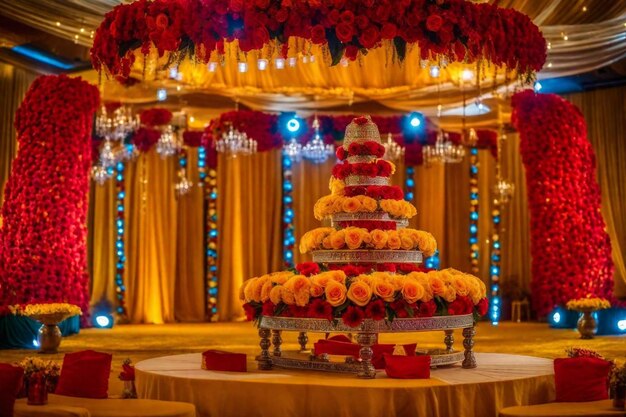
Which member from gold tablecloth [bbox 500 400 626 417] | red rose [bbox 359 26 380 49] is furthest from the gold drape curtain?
gold tablecloth [bbox 500 400 626 417]

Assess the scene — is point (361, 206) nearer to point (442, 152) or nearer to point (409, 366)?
point (409, 366)

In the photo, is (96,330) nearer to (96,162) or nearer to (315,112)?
(96,162)

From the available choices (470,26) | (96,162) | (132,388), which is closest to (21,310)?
(96,162)

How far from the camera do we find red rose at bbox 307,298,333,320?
620 cm

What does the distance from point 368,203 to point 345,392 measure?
1637mm

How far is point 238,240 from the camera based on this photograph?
17.7 m

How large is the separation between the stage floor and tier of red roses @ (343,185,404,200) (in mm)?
3043

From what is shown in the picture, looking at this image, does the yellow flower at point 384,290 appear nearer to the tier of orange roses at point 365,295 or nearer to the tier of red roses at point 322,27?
the tier of orange roses at point 365,295

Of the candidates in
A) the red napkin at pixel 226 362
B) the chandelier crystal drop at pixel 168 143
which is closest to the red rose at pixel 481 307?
the red napkin at pixel 226 362

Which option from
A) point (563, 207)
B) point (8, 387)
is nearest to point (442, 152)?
point (563, 207)

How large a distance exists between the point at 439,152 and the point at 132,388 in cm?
904

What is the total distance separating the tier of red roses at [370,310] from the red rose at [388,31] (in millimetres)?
1741

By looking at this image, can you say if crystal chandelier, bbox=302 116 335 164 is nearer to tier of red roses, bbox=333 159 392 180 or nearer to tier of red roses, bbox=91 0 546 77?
tier of red roses, bbox=333 159 392 180

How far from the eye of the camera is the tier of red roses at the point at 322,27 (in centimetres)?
628
